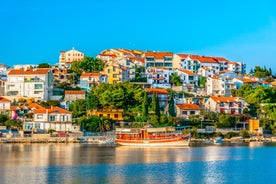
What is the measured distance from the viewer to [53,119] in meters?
61.7

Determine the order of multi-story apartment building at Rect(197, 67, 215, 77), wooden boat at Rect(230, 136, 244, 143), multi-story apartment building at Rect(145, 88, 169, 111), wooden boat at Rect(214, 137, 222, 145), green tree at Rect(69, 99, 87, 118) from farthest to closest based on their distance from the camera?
multi-story apartment building at Rect(197, 67, 215, 77) < multi-story apartment building at Rect(145, 88, 169, 111) < green tree at Rect(69, 99, 87, 118) < wooden boat at Rect(230, 136, 244, 143) < wooden boat at Rect(214, 137, 222, 145)

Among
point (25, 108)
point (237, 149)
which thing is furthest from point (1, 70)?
point (237, 149)

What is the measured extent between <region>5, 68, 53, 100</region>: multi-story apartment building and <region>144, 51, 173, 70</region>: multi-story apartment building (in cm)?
1959

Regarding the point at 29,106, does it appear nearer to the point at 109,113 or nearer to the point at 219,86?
the point at 109,113

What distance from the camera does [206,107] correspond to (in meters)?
71.1

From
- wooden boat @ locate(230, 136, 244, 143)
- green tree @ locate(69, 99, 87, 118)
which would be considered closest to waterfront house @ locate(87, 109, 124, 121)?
green tree @ locate(69, 99, 87, 118)

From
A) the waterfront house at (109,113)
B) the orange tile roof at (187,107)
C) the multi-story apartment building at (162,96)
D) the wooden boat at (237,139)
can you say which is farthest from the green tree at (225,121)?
the waterfront house at (109,113)

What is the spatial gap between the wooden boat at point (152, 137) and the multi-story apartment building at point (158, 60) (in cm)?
2839

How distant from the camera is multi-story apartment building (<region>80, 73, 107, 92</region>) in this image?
73625 millimetres

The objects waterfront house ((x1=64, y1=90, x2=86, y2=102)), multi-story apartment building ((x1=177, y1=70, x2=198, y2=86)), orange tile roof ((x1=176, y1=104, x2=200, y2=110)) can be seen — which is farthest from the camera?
multi-story apartment building ((x1=177, y1=70, x2=198, y2=86))

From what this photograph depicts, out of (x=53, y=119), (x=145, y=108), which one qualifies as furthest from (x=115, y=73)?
(x=53, y=119)

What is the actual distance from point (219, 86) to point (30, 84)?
23640mm

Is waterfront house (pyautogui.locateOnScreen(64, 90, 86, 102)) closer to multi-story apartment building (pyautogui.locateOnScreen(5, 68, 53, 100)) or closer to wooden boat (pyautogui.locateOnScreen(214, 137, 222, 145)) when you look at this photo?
multi-story apartment building (pyautogui.locateOnScreen(5, 68, 53, 100))

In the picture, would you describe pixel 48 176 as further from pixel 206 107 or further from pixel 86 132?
pixel 206 107
